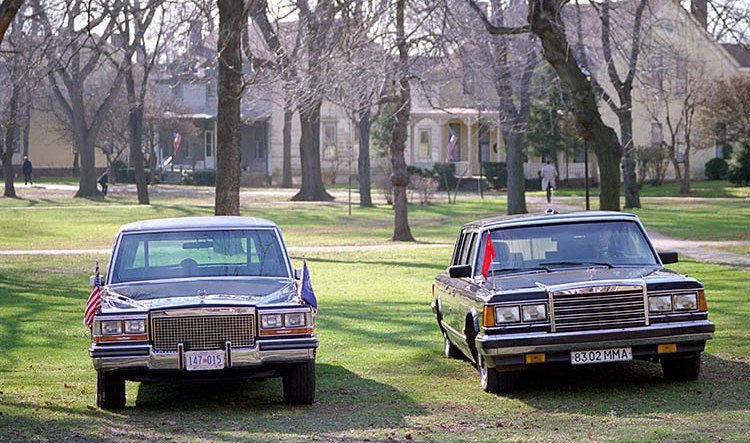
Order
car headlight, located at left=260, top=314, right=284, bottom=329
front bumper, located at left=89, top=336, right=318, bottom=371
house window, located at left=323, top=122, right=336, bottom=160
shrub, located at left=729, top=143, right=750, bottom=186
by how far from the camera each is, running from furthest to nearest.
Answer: house window, located at left=323, top=122, right=336, bottom=160, shrub, located at left=729, top=143, right=750, bottom=186, car headlight, located at left=260, top=314, right=284, bottom=329, front bumper, located at left=89, top=336, right=318, bottom=371

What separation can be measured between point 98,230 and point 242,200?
1678 centimetres

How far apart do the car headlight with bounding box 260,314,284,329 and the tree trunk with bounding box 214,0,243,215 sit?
12.2 metres

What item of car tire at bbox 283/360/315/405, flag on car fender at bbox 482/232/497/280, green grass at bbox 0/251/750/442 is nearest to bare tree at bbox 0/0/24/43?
green grass at bbox 0/251/750/442

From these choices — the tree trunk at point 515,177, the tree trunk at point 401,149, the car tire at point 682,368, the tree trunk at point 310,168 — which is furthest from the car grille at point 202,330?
the tree trunk at point 310,168

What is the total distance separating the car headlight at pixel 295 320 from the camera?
9.09 m

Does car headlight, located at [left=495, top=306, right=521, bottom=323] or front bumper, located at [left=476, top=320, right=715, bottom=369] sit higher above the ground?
car headlight, located at [left=495, top=306, right=521, bottom=323]

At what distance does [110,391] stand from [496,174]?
168ft

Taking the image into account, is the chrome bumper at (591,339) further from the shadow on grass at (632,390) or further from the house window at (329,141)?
the house window at (329,141)

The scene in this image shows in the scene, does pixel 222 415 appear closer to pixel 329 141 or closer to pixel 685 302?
pixel 685 302

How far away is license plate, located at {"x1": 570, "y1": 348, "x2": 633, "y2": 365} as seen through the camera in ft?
30.8

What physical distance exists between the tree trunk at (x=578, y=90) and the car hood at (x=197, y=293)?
9396mm

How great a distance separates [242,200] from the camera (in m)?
52.2

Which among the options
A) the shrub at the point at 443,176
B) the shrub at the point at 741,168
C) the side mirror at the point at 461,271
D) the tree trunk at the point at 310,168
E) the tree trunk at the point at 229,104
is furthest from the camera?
the shrub at the point at 443,176

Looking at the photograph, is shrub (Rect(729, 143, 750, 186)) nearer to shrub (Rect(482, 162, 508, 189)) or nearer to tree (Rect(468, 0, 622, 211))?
shrub (Rect(482, 162, 508, 189))
